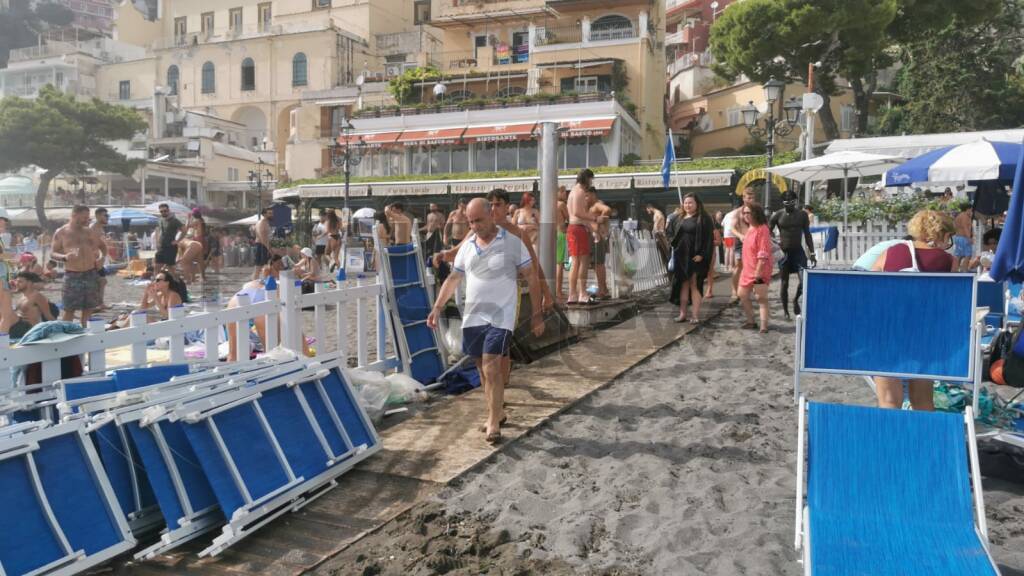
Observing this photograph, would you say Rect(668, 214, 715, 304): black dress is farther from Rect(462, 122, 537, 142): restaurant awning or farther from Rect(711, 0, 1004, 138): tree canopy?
Rect(462, 122, 537, 142): restaurant awning

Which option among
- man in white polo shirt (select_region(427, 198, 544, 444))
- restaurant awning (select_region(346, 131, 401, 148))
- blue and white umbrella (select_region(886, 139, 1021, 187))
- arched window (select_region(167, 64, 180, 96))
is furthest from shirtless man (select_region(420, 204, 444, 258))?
arched window (select_region(167, 64, 180, 96))

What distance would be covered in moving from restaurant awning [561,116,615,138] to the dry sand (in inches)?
1109

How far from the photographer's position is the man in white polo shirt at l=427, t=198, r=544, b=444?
15.2 ft

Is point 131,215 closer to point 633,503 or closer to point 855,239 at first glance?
point 855,239

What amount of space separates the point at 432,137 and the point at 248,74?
88.6 feet

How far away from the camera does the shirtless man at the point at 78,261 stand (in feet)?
29.0

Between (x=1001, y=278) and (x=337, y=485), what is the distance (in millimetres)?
3791

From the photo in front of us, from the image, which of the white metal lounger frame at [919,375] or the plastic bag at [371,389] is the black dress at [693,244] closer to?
the plastic bag at [371,389]

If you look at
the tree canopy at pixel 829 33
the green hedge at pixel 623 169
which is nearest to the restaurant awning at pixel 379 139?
the green hedge at pixel 623 169

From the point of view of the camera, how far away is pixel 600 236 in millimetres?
9312

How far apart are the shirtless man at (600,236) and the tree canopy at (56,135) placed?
37673 mm

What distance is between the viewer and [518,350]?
6895 millimetres

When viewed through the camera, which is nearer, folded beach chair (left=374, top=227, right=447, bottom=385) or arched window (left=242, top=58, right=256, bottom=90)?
folded beach chair (left=374, top=227, right=447, bottom=385)

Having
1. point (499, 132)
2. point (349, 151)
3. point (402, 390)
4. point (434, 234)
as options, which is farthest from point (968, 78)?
point (402, 390)
